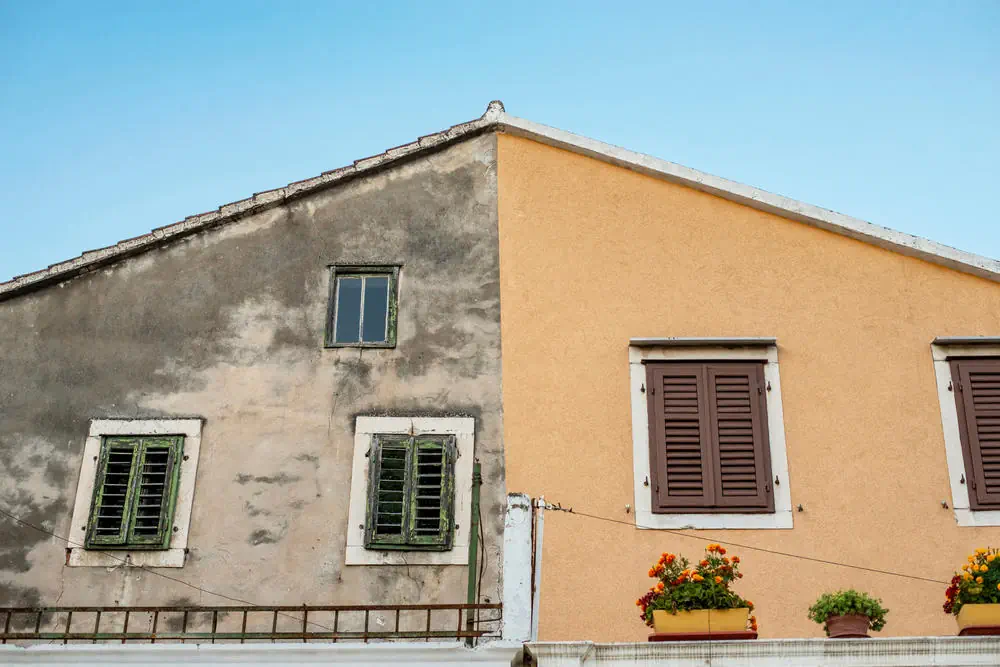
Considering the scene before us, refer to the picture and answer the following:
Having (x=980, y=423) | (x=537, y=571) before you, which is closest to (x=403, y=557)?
(x=537, y=571)

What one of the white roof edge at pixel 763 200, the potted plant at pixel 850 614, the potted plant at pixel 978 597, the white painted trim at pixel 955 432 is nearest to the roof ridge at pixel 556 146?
the white roof edge at pixel 763 200

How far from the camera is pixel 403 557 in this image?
13.5 meters

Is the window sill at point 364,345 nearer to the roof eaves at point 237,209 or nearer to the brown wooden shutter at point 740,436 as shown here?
the roof eaves at point 237,209

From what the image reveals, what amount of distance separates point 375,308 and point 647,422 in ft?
9.90

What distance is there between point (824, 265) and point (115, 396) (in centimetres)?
726

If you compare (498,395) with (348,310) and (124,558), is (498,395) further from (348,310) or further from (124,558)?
(124,558)

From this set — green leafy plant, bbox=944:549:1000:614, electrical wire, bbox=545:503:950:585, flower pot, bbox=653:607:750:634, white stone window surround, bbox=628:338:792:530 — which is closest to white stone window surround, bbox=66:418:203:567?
electrical wire, bbox=545:503:950:585

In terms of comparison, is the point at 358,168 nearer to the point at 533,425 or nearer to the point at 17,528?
the point at 533,425

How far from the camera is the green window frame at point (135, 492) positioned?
1373cm

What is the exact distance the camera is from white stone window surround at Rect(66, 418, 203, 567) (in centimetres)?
1366

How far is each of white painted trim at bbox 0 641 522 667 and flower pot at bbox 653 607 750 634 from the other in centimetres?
119

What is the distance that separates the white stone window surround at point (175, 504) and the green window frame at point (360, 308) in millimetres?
1659

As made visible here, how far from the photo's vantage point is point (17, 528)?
13.9 meters

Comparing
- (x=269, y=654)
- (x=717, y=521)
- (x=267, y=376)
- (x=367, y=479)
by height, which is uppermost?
(x=267, y=376)
